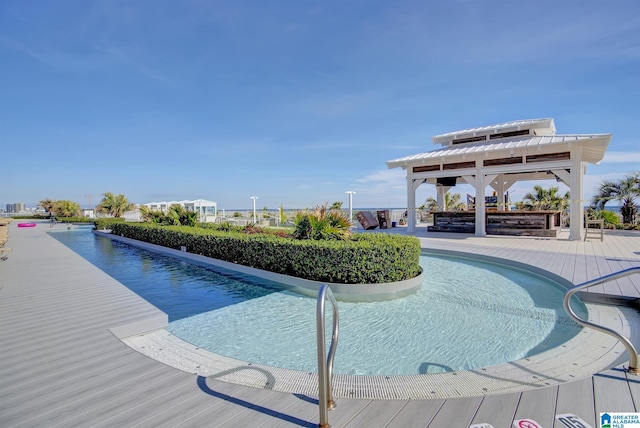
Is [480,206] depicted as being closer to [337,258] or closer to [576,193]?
[576,193]

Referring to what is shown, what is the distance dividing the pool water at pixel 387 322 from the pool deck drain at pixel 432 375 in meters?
0.47

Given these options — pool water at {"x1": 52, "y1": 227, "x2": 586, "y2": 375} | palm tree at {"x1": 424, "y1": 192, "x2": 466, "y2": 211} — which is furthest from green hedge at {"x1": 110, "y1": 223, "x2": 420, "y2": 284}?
palm tree at {"x1": 424, "y1": 192, "x2": 466, "y2": 211}

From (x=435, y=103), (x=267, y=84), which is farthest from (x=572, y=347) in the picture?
(x=267, y=84)

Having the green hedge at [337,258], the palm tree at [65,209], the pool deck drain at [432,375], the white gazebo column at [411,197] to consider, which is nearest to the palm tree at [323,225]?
the green hedge at [337,258]

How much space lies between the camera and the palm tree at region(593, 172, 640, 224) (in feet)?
44.8

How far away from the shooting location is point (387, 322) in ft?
13.5

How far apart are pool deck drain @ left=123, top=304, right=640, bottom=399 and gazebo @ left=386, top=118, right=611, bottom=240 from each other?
381 inches

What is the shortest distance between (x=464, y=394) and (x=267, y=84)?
51.9 feet

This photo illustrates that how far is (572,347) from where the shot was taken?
2.79 meters

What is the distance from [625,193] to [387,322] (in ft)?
54.7

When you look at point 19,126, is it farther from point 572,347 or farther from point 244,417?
point 572,347

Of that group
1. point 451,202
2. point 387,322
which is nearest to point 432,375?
point 387,322

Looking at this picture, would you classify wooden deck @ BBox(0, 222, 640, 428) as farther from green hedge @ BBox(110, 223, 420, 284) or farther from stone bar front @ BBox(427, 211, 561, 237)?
stone bar front @ BBox(427, 211, 561, 237)
